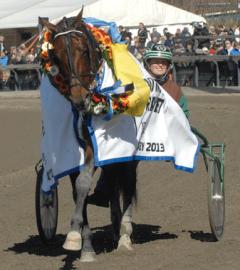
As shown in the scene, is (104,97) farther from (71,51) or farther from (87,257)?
(87,257)

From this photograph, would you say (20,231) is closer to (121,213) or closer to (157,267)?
(121,213)

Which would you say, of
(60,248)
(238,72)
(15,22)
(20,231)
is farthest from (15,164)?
(15,22)

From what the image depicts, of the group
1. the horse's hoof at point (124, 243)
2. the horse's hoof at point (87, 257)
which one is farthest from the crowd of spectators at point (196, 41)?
the horse's hoof at point (87, 257)

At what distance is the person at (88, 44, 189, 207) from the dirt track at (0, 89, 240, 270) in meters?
0.43

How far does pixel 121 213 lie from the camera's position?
27.2ft

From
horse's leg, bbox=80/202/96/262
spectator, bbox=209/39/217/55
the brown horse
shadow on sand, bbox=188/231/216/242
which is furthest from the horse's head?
spectator, bbox=209/39/217/55

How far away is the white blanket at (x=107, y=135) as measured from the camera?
7.45m

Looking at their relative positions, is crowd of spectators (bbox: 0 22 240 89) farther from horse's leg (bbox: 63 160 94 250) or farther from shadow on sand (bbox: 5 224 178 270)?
horse's leg (bbox: 63 160 94 250)

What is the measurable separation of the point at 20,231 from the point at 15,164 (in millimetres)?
5889

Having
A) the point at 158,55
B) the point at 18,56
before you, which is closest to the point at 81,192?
the point at 158,55

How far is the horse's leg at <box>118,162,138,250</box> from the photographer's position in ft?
26.5

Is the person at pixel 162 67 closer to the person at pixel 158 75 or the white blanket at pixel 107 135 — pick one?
the person at pixel 158 75

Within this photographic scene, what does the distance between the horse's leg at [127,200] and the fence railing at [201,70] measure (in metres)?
Answer: 18.1

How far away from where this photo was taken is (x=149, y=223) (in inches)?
377
